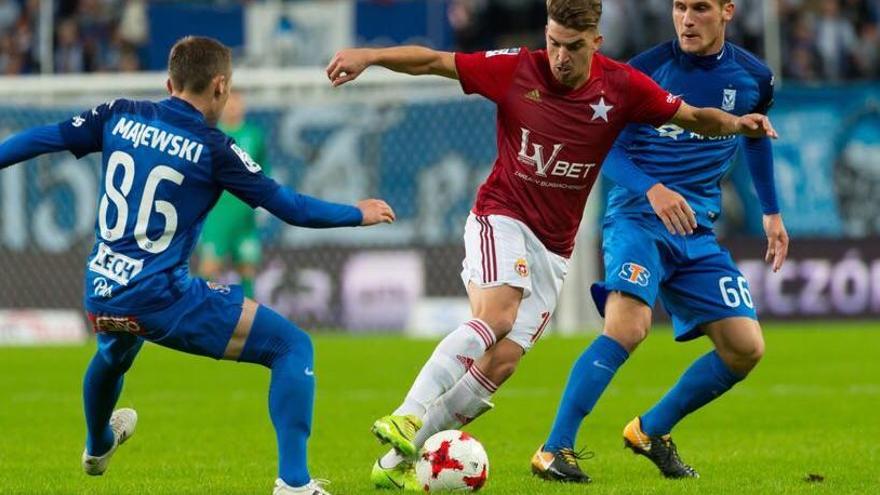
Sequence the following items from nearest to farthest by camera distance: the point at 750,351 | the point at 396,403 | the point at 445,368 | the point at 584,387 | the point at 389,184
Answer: the point at 445,368 < the point at 584,387 < the point at 750,351 < the point at 396,403 < the point at 389,184

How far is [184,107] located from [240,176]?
35 cm

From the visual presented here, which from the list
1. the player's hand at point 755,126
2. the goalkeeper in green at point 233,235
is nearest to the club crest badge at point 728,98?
the player's hand at point 755,126

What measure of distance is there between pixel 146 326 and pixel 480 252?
1.43m

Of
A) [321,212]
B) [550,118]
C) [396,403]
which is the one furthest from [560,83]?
[396,403]

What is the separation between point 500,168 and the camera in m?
6.97

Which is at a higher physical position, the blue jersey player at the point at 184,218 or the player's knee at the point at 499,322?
the blue jersey player at the point at 184,218

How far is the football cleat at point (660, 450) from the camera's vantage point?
7.10 meters

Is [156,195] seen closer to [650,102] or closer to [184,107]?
[184,107]

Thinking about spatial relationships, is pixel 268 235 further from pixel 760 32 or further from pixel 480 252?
pixel 480 252

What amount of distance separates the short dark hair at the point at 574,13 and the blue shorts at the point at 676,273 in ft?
3.60

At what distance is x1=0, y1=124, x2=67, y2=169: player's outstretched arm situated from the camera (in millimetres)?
6082

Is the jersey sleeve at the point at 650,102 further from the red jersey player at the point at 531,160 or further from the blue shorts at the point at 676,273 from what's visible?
the blue shorts at the point at 676,273

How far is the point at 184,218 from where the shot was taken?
605 centimetres

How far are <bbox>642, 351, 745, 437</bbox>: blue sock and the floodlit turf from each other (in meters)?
0.23
